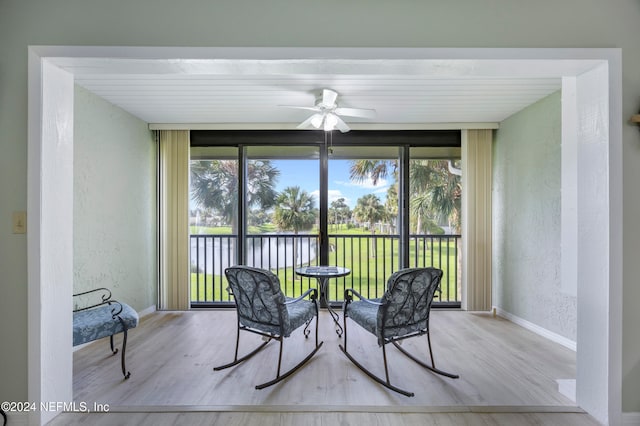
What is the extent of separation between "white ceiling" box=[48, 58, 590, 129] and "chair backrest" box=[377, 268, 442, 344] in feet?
4.73

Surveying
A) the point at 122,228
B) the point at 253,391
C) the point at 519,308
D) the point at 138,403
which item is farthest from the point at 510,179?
the point at 122,228

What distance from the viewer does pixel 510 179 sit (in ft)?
12.7

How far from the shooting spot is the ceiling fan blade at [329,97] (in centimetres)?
276

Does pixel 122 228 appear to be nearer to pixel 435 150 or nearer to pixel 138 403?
pixel 138 403

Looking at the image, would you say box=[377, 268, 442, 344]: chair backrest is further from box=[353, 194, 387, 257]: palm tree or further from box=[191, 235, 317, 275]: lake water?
box=[191, 235, 317, 275]: lake water

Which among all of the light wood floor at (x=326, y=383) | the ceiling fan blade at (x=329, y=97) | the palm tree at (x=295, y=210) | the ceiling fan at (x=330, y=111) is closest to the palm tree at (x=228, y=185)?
the palm tree at (x=295, y=210)

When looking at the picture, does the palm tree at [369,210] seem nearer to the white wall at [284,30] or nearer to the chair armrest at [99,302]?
the white wall at [284,30]

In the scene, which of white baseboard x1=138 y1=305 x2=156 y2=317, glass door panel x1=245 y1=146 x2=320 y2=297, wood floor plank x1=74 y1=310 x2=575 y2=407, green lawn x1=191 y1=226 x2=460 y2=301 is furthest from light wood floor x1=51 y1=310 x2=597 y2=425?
glass door panel x1=245 y1=146 x2=320 y2=297

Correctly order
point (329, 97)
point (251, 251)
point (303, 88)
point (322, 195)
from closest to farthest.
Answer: point (329, 97)
point (303, 88)
point (322, 195)
point (251, 251)

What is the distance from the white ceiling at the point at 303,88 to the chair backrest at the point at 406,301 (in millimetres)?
1442

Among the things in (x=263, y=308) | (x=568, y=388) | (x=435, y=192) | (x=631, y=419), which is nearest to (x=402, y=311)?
(x=263, y=308)

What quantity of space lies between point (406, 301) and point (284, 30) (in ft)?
6.83

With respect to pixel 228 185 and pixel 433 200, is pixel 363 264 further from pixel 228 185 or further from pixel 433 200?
pixel 228 185

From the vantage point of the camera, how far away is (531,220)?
351 cm
